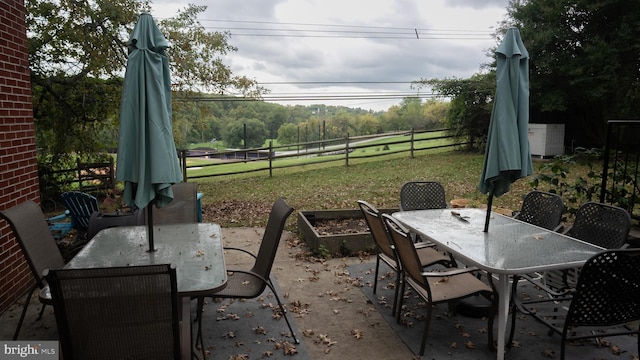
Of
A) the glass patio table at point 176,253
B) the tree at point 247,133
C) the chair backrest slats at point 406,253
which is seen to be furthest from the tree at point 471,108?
the glass patio table at point 176,253

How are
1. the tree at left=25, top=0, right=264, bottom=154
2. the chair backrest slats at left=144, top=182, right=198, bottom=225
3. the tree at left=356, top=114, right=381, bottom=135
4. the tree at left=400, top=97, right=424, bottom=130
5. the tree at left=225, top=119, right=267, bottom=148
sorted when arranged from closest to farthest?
the chair backrest slats at left=144, top=182, right=198, bottom=225
the tree at left=25, top=0, right=264, bottom=154
the tree at left=225, top=119, right=267, bottom=148
the tree at left=400, top=97, right=424, bottom=130
the tree at left=356, top=114, right=381, bottom=135

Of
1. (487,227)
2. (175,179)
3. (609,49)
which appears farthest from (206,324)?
(609,49)

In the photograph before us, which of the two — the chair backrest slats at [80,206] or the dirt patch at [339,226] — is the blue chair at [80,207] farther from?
the dirt patch at [339,226]

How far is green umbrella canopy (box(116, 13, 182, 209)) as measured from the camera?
2783mm

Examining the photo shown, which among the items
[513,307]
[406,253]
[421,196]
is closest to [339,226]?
[421,196]

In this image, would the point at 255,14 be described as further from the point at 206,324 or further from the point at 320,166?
the point at 206,324

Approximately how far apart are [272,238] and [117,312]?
1.43 m

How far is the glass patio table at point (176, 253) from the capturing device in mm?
2510

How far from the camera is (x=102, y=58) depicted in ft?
24.9

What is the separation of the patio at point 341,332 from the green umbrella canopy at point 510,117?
132cm

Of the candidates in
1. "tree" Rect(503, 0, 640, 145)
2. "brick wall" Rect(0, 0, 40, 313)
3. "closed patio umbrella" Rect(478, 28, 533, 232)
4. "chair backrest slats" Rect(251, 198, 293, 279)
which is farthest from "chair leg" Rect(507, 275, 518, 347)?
"tree" Rect(503, 0, 640, 145)

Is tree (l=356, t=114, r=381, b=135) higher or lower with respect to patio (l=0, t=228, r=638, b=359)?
higher

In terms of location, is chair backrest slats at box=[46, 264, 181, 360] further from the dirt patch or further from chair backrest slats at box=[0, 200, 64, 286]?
the dirt patch

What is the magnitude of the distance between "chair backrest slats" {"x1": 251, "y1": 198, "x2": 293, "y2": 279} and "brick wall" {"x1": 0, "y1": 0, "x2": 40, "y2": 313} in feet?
7.62
